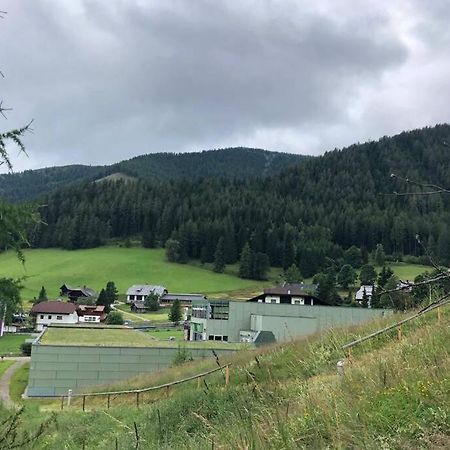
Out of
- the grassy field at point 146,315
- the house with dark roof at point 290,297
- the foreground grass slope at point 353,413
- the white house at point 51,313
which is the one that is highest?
the foreground grass slope at point 353,413

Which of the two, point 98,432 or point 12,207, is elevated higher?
point 12,207

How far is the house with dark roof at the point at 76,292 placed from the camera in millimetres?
100825

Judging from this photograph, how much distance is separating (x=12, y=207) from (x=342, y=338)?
687 cm

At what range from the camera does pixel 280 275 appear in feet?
393

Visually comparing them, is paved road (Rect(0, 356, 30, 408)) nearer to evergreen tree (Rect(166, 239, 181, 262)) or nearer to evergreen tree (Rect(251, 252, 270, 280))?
evergreen tree (Rect(251, 252, 270, 280))

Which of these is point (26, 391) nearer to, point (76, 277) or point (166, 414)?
point (166, 414)

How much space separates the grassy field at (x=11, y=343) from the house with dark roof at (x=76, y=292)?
26061mm

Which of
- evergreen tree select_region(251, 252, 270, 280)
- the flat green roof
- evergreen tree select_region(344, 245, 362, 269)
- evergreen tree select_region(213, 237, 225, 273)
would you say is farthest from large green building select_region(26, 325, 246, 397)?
evergreen tree select_region(344, 245, 362, 269)

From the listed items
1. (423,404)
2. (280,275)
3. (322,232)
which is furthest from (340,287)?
(423,404)

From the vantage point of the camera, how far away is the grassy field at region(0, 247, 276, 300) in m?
106

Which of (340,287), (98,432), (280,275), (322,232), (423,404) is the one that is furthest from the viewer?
(322,232)

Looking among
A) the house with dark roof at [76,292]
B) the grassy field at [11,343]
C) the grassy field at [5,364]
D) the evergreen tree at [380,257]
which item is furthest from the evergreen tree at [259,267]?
the grassy field at [5,364]

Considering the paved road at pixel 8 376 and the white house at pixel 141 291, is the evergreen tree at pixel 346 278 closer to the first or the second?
the white house at pixel 141 291

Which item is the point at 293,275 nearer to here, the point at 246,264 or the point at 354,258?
the point at 246,264
